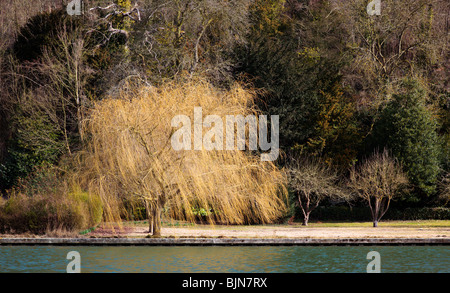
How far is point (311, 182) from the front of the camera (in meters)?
28.9

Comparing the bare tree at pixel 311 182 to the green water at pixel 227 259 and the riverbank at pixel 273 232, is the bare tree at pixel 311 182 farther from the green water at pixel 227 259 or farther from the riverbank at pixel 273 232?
the green water at pixel 227 259

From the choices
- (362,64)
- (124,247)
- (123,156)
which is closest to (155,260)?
(124,247)

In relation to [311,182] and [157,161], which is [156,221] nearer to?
[157,161]

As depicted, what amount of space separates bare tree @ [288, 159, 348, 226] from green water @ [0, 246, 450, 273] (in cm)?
1014

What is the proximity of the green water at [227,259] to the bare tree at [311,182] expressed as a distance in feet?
33.3

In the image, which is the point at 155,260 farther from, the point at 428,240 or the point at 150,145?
the point at 428,240

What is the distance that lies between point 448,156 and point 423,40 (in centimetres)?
830

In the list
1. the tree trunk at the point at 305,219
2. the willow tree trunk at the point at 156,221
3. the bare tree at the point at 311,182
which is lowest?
the tree trunk at the point at 305,219

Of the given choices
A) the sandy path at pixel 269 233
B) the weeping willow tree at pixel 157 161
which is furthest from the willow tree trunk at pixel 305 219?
the weeping willow tree at pixel 157 161

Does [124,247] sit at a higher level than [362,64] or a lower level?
lower

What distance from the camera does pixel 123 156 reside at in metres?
19.8

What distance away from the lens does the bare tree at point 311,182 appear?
2923 cm

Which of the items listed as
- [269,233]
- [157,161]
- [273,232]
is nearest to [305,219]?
[273,232]

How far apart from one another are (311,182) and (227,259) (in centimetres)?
1287
